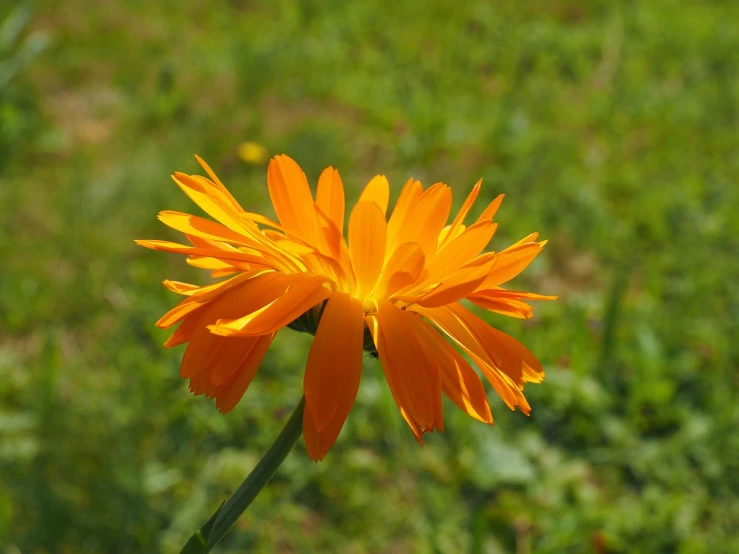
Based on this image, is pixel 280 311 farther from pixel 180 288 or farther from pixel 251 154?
pixel 251 154

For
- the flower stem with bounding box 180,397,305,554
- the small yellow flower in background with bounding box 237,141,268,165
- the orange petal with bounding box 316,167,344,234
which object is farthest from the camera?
the small yellow flower in background with bounding box 237,141,268,165

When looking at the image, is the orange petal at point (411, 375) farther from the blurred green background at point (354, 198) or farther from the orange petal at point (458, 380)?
the blurred green background at point (354, 198)

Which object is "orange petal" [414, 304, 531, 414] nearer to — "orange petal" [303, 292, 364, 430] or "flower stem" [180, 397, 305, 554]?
"orange petal" [303, 292, 364, 430]

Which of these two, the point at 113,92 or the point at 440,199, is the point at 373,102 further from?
the point at 440,199

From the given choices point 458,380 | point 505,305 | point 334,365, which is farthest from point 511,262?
point 334,365

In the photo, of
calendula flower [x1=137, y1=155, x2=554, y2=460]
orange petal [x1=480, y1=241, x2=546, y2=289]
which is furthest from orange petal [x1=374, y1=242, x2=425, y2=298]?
orange petal [x1=480, y1=241, x2=546, y2=289]

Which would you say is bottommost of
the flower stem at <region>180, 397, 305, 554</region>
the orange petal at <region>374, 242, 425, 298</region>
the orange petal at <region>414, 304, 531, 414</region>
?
the flower stem at <region>180, 397, 305, 554</region>

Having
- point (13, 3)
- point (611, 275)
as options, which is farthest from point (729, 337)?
point (13, 3)

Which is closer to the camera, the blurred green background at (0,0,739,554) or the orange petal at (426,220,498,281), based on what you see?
the orange petal at (426,220,498,281)
